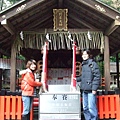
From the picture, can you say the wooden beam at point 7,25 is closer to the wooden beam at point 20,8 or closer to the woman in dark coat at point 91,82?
the wooden beam at point 20,8

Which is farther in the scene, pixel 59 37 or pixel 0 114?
pixel 59 37

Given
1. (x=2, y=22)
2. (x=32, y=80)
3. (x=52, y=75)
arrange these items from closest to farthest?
1. (x=32, y=80)
2. (x=2, y=22)
3. (x=52, y=75)

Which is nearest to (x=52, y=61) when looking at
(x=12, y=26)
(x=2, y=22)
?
(x=12, y=26)

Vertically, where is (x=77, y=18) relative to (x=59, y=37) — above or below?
above

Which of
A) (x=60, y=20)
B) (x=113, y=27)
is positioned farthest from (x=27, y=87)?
(x=113, y=27)

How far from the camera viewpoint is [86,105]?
5832 mm

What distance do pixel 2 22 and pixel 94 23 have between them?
2896 mm

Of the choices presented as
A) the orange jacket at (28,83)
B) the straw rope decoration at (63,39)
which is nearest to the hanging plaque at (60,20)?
the straw rope decoration at (63,39)

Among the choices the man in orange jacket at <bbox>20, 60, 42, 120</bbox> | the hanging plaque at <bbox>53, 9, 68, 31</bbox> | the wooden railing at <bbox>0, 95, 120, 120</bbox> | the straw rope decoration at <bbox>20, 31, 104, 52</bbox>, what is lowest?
the wooden railing at <bbox>0, 95, 120, 120</bbox>

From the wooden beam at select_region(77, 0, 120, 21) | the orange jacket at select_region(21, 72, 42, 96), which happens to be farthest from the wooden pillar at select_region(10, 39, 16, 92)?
the wooden beam at select_region(77, 0, 120, 21)

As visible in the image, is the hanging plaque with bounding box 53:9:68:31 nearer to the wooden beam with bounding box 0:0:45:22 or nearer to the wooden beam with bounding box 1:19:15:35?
the wooden beam with bounding box 0:0:45:22

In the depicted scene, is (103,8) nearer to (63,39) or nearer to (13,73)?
(63,39)

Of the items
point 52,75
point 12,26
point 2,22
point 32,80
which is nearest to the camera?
point 32,80

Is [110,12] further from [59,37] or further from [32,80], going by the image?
[32,80]
